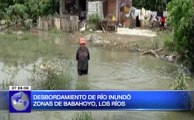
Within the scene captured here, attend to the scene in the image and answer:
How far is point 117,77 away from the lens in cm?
1493

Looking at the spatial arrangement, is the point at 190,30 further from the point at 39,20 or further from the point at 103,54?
the point at 39,20

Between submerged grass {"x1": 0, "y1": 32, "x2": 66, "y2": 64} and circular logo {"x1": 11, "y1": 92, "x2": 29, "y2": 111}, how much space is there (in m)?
8.29

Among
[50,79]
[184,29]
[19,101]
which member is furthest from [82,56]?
[19,101]

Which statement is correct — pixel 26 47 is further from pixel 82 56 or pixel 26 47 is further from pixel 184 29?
pixel 184 29

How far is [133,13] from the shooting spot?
28.2 metres

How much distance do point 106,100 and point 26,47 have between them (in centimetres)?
1225

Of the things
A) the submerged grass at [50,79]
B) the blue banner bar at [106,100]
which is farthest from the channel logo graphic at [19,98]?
the submerged grass at [50,79]

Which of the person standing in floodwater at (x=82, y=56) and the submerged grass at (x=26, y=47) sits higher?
the person standing in floodwater at (x=82, y=56)

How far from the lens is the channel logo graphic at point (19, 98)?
28.8ft

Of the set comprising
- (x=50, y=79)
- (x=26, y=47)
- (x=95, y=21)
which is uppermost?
(x=50, y=79)

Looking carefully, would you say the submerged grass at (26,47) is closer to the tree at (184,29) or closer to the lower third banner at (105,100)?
the tree at (184,29)

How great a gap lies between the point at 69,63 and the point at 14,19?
12031 millimetres

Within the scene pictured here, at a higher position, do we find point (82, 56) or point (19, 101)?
point (19, 101)

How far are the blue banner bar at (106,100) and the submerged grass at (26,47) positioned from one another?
8.30 m
